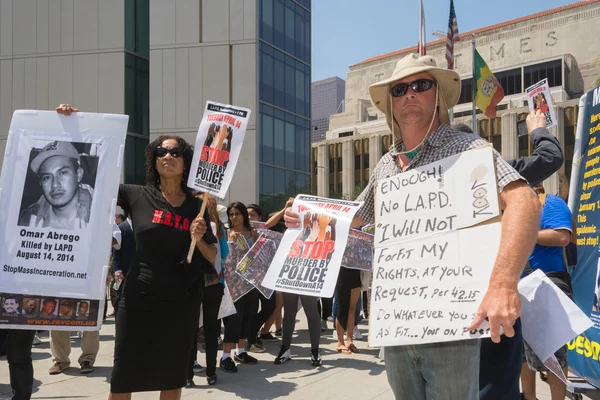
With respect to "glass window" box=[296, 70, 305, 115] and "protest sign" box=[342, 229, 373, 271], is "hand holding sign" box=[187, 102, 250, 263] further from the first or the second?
"glass window" box=[296, 70, 305, 115]

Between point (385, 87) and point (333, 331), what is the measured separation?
746 cm

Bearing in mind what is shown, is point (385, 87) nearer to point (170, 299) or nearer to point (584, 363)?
point (170, 299)

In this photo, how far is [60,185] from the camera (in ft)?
12.3

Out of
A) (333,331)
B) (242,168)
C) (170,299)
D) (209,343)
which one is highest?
(242,168)

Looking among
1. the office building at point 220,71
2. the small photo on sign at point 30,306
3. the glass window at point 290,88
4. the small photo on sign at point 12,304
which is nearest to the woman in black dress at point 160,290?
the small photo on sign at point 30,306

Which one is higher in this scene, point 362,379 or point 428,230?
point 428,230

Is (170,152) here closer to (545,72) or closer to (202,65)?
(202,65)

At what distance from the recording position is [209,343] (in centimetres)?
592

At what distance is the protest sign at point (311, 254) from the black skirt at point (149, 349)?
0.75 m

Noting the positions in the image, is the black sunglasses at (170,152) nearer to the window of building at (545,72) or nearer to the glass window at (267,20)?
the glass window at (267,20)

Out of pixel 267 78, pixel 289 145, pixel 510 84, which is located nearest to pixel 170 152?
pixel 267 78

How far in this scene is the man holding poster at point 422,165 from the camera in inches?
75.6

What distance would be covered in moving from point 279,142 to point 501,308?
2800 cm

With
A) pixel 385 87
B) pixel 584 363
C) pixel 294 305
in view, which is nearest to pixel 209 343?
pixel 294 305
